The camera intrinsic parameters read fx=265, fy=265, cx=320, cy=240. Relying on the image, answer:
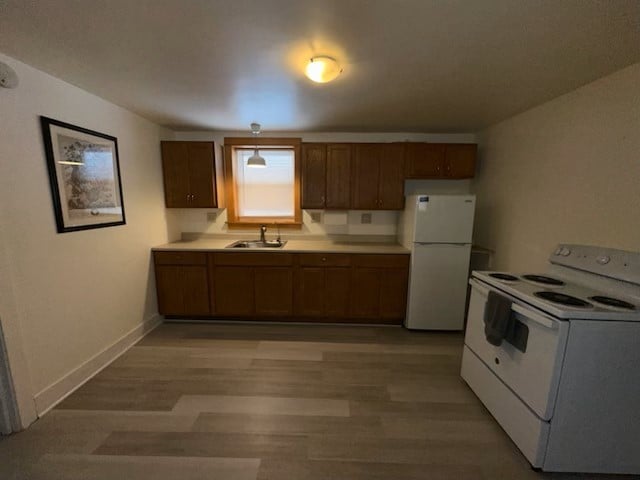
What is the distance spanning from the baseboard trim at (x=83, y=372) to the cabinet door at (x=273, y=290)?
1248 mm

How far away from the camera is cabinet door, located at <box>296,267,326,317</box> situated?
303cm

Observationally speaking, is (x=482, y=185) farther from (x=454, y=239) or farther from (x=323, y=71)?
(x=323, y=71)

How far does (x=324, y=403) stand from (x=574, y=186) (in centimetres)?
247

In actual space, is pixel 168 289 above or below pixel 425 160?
below

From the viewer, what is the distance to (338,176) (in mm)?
3197

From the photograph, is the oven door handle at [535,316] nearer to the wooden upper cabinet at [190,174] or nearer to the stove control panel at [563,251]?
the stove control panel at [563,251]

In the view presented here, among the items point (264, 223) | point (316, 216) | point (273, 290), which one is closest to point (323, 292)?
point (273, 290)

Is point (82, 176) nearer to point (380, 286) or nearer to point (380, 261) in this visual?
point (380, 261)

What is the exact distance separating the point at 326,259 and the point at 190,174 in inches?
75.5

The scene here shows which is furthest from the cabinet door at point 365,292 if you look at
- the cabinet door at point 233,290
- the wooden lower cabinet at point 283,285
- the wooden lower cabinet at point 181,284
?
the wooden lower cabinet at point 181,284

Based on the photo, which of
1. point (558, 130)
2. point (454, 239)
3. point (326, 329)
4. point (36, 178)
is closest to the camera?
point (36, 178)

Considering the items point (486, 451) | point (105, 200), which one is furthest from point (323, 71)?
point (486, 451)

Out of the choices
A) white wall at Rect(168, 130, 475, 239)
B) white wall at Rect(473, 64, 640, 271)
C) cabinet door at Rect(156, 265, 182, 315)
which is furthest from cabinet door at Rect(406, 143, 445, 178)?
cabinet door at Rect(156, 265, 182, 315)

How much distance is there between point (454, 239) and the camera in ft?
9.15
